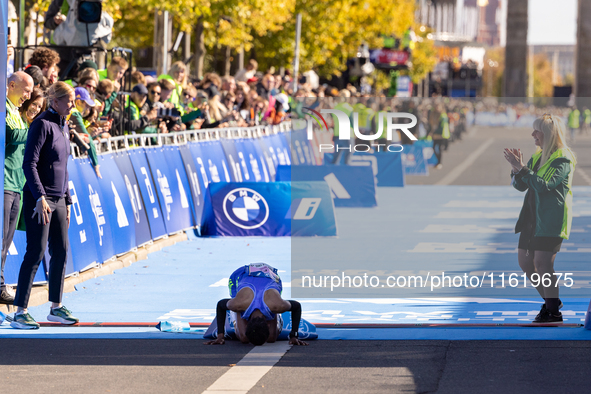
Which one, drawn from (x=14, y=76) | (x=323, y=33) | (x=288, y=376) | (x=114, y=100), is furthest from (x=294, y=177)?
(x=323, y=33)

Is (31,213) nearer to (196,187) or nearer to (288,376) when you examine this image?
(288,376)

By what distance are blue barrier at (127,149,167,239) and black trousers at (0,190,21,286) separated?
173 inches

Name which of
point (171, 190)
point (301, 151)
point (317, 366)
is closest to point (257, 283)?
point (317, 366)

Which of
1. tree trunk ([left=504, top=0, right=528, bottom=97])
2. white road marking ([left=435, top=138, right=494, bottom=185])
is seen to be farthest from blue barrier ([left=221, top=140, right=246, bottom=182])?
tree trunk ([left=504, top=0, right=528, bottom=97])

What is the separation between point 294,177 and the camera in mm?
19469

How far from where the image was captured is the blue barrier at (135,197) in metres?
12.9

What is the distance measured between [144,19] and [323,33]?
11463mm

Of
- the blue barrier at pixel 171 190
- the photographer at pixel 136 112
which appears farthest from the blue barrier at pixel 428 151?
the photographer at pixel 136 112

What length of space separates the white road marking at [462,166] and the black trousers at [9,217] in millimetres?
20477

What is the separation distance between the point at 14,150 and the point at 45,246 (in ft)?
2.84

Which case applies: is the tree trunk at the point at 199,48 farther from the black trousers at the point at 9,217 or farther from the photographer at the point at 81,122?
the black trousers at the point at 9,217

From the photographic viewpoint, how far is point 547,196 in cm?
880

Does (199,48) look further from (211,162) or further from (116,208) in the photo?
(116,208)

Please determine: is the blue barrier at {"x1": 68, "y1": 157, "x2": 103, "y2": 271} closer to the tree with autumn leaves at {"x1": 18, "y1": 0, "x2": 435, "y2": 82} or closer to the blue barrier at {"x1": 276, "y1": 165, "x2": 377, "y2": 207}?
the tree with autumn leaves at {"x1": 18, "y1": 0, "x2": 435, "y2": 82}
